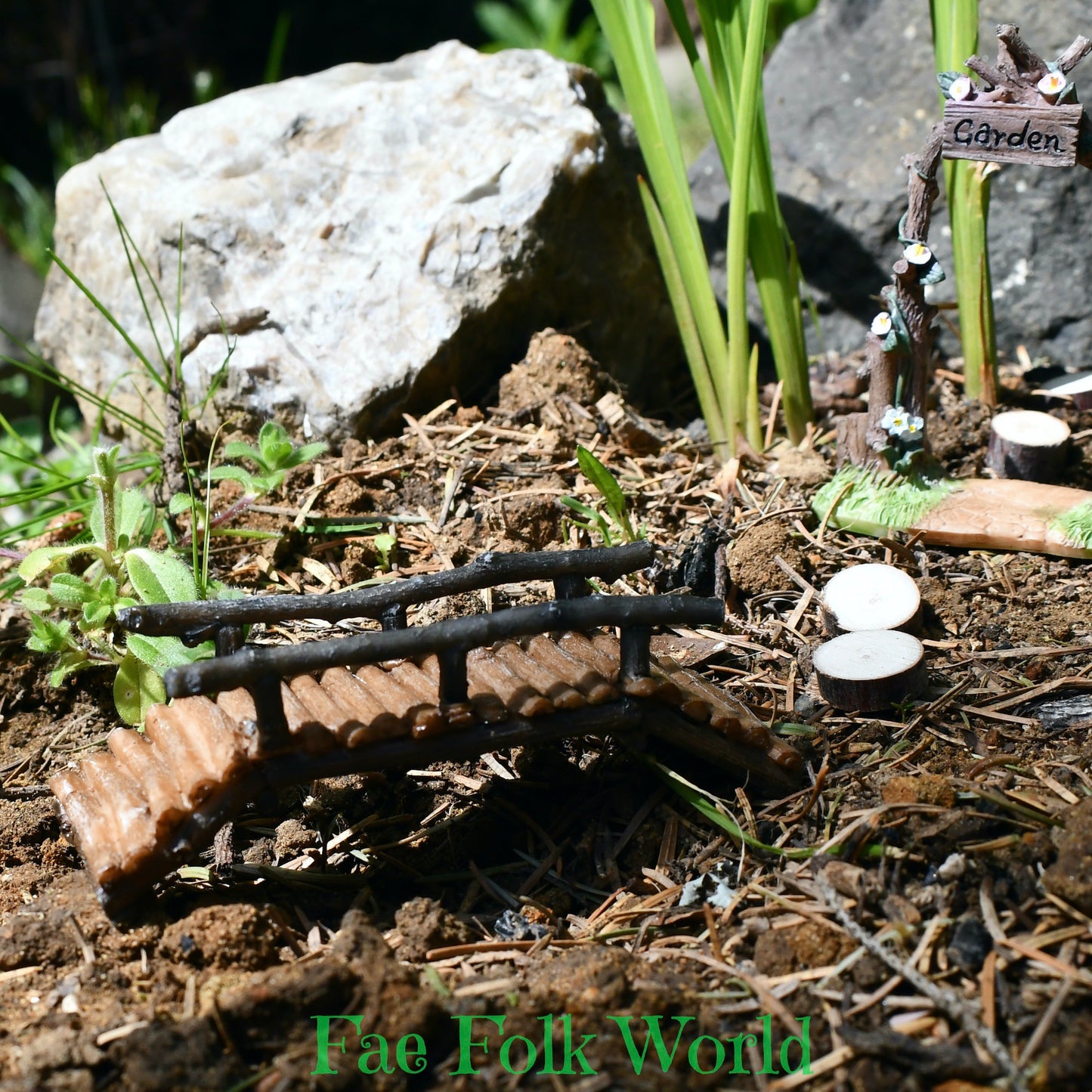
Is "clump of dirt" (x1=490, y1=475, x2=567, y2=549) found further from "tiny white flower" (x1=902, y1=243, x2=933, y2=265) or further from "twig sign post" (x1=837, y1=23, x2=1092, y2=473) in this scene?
"tiny white flower" (x1=902, y1=243, x2=933, y2=265)

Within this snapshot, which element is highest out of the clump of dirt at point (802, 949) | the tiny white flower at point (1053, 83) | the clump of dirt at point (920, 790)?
the tiny white flower at point (1053, 83)

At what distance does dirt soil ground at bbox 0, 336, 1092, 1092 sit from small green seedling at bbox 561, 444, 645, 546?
81 mm

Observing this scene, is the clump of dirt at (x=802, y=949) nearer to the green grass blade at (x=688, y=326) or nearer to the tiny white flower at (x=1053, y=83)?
the green grass blade at (x=688, y=326)

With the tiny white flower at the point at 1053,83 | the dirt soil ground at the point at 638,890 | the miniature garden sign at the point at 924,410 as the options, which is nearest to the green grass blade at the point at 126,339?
the dirt soil ground at the point at 638,890

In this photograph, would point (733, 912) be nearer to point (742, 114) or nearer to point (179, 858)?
point (179, 858)

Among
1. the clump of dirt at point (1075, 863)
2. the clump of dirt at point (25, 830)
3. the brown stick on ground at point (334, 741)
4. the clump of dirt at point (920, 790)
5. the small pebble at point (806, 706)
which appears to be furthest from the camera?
the small pebble at point (806, 706)

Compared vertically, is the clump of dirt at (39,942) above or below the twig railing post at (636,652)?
below

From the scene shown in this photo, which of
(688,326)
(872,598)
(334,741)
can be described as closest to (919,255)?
(688,326)

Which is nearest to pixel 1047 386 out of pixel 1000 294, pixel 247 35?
pixel 1000 294

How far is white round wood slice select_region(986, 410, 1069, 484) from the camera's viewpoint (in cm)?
281

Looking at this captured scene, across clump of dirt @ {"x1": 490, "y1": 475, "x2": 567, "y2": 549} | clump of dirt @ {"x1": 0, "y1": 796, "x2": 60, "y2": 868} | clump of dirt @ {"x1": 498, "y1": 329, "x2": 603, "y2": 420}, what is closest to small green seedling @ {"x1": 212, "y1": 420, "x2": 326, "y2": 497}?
clump of dirt @ {"x1": 490, "y1": 475, "x2": 567, "y2": 549}

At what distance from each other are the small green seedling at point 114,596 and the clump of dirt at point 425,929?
785mm

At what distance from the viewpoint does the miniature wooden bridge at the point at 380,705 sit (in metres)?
1.74

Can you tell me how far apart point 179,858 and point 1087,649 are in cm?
183
